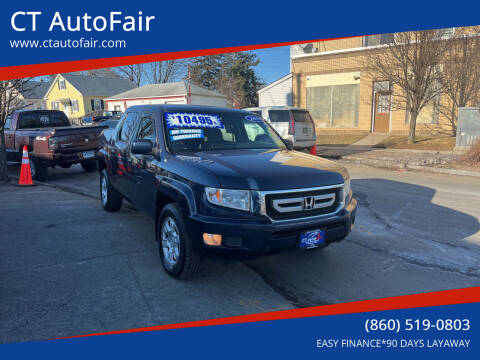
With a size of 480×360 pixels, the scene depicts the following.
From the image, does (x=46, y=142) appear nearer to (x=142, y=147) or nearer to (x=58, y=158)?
(x=58, y=158)

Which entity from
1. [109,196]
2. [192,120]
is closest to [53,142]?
[109,196]

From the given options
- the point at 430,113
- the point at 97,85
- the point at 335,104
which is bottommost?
the point at 430,113

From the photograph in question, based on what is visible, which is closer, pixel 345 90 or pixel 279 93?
pixel 345 90

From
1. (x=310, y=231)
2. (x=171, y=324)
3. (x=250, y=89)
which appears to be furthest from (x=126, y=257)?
(x=250, y=89)

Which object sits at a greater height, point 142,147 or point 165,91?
point 165,91

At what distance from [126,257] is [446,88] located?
16.4 metres

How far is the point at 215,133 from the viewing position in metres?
4.75

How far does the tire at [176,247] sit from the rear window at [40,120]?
29.8 ft

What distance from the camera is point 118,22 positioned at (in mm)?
6719

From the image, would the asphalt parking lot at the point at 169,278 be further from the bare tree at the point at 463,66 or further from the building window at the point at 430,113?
the building window at the point at 430,113

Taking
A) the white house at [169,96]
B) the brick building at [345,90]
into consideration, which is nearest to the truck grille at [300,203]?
the brick building at [345,90]

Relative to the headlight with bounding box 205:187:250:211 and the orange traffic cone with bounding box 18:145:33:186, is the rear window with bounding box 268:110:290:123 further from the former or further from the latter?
the headlight with bounding box 205:187:250:211

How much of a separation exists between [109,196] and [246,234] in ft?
13.0

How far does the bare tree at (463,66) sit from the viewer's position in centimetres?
1541
